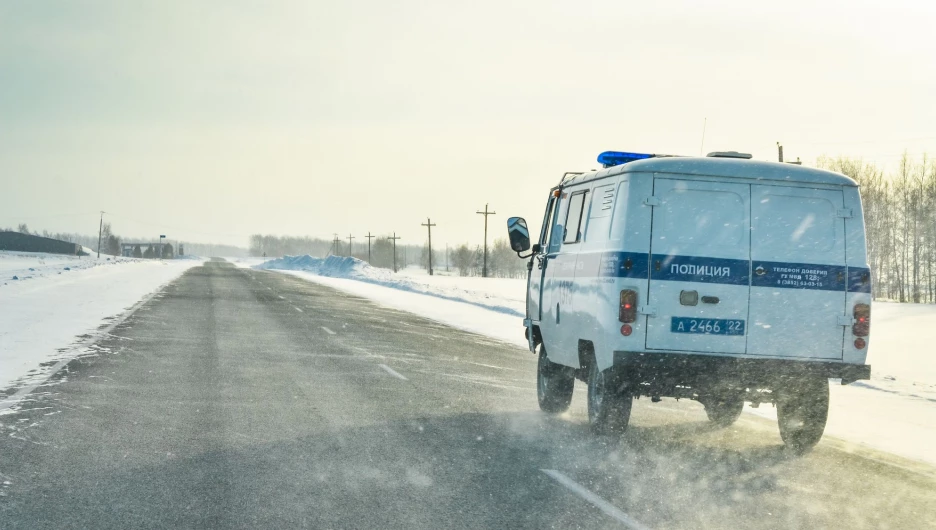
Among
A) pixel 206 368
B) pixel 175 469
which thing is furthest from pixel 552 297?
pixel 206 368

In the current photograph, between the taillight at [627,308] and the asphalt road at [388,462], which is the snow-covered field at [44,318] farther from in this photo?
the taillight at [627,308]

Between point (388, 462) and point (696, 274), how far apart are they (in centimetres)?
306

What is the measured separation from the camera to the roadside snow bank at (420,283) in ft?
113

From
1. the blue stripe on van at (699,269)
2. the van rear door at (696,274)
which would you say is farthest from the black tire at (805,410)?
the blue stripe on van at (699,269)

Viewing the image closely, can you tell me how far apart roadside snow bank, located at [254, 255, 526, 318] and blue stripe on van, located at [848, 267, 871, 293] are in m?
20.2

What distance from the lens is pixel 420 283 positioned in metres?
55.2

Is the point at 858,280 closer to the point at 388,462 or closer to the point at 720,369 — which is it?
the point at 720,369

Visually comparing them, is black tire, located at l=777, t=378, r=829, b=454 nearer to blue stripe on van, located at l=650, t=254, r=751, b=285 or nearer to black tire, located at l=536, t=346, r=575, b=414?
blue stripe on van, located at l=650, t=254, r=751, b=285

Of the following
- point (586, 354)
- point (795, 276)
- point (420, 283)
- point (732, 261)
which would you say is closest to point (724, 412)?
point (586, 354)

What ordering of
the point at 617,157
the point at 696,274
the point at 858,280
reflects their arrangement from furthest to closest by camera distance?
the point at 617,157, the point at 858,280, the point at 696,274

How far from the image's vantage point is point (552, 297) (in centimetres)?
955

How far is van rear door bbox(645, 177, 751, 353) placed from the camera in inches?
292

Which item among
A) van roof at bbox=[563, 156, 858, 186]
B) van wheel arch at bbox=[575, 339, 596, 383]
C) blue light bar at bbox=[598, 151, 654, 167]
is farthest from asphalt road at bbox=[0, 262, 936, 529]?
blue light bar at bbox=[598, 151, 654, 167]

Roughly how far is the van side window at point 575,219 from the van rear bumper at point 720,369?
5.97ft
